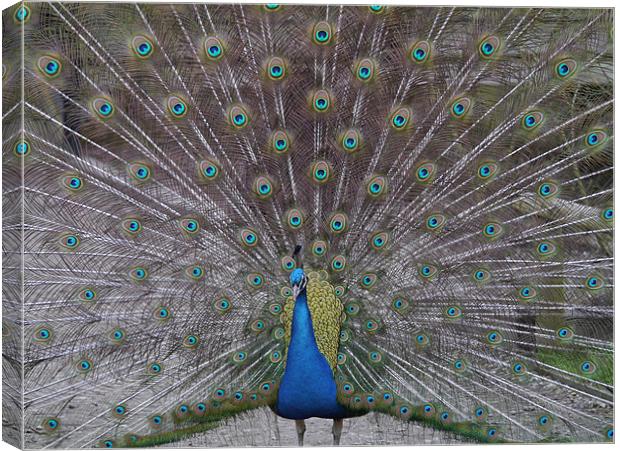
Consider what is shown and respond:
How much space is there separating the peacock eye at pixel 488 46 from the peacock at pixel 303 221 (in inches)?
1.0

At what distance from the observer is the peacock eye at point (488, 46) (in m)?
5.57

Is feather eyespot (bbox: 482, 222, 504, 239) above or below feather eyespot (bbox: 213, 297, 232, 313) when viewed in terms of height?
above

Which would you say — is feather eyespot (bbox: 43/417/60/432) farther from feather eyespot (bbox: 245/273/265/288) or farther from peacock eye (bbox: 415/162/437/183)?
peacock eye (bbox: 415/162/437/183)

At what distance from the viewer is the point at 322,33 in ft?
17.9

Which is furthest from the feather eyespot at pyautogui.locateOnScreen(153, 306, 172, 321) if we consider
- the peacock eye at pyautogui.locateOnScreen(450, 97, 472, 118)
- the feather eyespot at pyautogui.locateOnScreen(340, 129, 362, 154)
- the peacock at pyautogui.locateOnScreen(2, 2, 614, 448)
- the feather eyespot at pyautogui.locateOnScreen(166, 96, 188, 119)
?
the peacock eye at pyautogui.locateOnScreen(450, 97, 472, 118)

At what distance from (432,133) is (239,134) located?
1.02 m

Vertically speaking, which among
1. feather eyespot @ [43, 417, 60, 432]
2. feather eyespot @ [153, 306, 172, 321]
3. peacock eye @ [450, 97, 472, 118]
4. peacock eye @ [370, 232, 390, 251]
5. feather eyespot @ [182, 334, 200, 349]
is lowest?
feather eyespot @ [43, 417, 60, 432]

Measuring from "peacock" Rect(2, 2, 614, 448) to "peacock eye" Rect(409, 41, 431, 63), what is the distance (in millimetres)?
12

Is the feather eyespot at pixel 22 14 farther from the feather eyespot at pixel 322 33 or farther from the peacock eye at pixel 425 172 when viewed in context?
the peacock eye at pixel 425 172

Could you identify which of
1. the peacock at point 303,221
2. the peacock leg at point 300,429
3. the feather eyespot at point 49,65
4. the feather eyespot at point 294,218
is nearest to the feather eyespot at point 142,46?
the peacock at point 303,221

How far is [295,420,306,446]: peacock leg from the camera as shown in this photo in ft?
18.7

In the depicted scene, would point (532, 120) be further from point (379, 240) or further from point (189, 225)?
point (189, 225)

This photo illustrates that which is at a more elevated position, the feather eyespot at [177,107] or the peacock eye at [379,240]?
the feather eyespot at [177,107]

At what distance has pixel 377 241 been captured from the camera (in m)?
5.66
